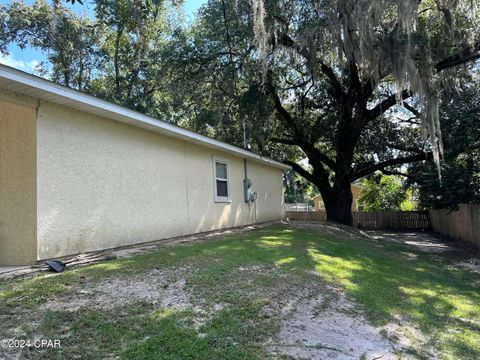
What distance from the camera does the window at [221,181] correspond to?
1073 centimetres

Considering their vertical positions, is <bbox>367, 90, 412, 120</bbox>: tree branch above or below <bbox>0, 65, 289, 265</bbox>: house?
above

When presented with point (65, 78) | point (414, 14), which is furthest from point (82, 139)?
point (65, 78)

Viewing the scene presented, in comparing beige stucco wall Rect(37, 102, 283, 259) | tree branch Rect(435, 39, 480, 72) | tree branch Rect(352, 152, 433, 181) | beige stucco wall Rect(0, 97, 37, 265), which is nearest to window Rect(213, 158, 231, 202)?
beige stucco wall Rect(37, 102, 283, 259)

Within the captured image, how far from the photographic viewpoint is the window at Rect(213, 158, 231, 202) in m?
10.7

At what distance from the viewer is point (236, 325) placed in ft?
11.5

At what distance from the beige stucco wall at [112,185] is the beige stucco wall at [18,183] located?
0.38 ft

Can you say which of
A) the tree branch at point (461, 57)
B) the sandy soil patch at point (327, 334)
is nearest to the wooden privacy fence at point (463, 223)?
the tree branch at point (461, 57)

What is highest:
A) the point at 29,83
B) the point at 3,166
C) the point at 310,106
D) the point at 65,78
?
the point at 65,78

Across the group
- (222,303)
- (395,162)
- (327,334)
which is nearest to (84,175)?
(222,303)

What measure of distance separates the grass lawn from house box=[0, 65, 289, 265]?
115 cm

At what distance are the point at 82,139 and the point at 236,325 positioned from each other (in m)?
4.30

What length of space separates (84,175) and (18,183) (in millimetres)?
1013

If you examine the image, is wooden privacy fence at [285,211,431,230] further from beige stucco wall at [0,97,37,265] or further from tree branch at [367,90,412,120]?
beige stucco wall at [0,97,37,265]

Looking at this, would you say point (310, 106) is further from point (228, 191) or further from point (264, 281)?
point (264, 281)
